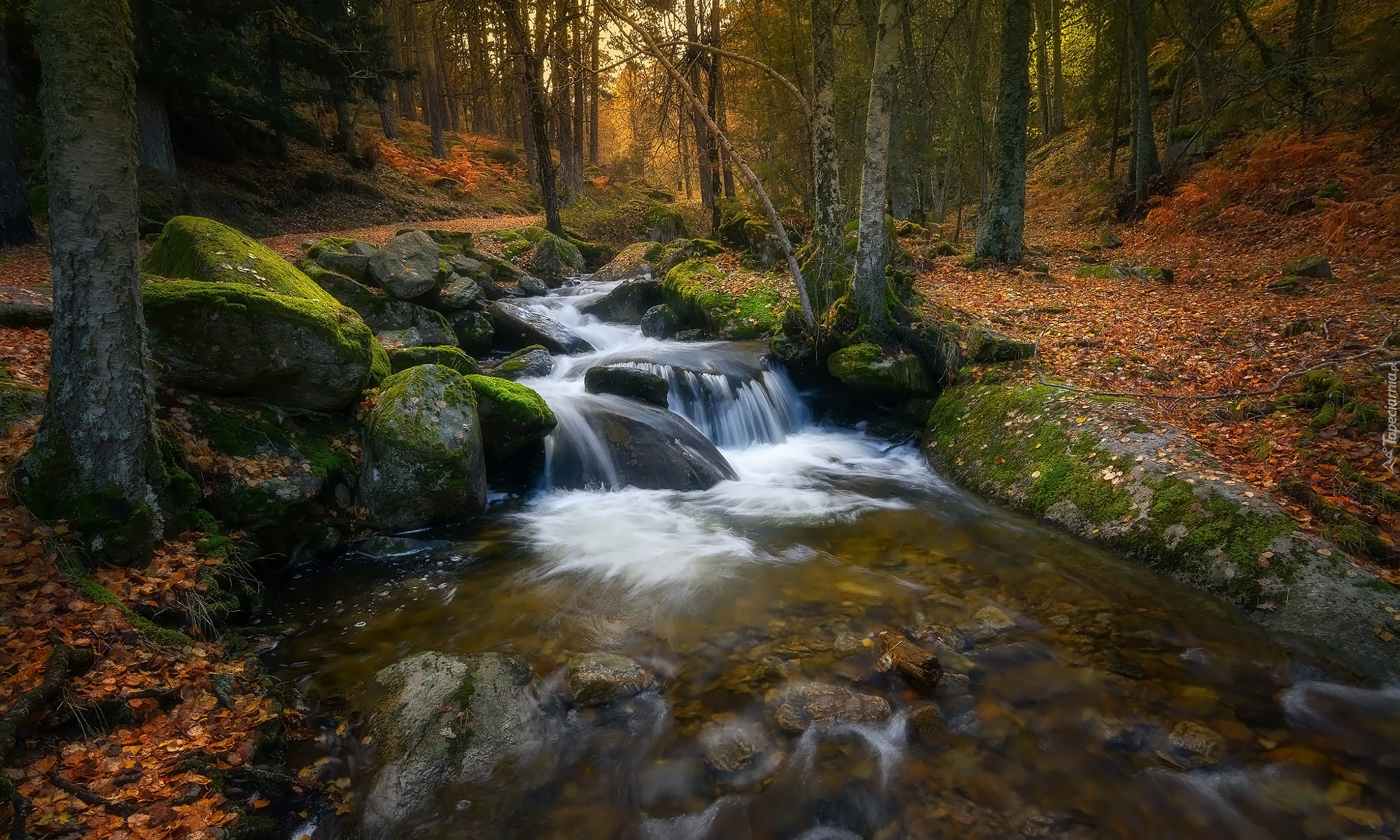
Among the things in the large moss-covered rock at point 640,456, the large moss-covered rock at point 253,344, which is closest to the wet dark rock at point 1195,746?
the large moss-covered rock at point 640,456

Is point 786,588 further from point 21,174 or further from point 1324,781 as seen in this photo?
point 21,174

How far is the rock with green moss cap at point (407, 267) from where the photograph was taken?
11070mm

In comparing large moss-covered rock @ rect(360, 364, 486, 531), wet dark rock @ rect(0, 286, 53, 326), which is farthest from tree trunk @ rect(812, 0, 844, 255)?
wet dark rock @ rect(0, 286, 53, 326)

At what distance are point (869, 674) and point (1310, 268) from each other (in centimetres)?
1054

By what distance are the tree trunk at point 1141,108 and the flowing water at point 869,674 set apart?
14.7 meters

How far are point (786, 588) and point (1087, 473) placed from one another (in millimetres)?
3406

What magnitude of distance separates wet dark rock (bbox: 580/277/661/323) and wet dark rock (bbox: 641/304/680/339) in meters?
0.81

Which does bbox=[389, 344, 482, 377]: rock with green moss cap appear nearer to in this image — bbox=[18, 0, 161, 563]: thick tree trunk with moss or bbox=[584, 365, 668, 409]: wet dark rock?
bbox=[584, 365, 668, 409]: wet dark rock

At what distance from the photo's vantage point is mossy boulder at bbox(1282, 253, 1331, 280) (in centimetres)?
981

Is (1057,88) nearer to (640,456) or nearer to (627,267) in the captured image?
(627,267)

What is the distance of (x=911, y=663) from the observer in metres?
4.66

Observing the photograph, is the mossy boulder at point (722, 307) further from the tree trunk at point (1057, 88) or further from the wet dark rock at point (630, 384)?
the tree trunk at point (1057, 88)

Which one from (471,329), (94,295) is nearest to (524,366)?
(471,329)

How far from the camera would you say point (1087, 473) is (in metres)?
6.64
